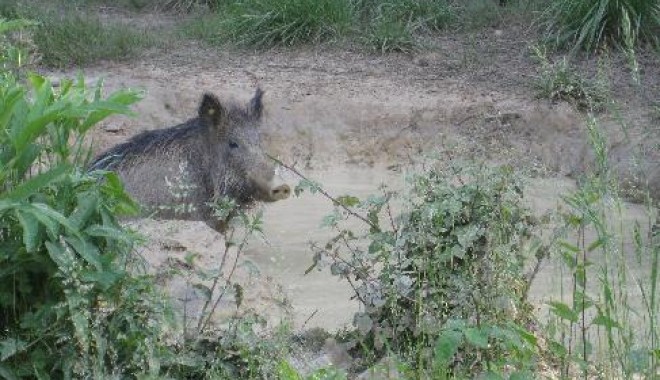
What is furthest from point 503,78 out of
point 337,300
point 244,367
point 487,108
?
point 244,367

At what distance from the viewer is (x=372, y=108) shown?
1100cm

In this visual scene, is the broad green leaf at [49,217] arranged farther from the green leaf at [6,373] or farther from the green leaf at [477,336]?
the green leaf at [477,336]

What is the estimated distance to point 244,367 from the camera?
4402 millimetres

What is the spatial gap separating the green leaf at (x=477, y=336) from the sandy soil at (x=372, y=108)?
5.42m

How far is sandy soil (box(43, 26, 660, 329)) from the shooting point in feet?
32.9

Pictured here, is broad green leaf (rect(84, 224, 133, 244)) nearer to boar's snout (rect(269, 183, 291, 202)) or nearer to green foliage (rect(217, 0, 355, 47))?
boar's snout (rect(269, 183, 291, 202))

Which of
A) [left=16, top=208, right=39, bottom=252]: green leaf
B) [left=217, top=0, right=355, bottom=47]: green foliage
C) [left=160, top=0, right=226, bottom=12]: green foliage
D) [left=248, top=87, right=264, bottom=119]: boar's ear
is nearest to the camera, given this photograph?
[left=16, top=208, right=39, bottom=252]: green leaf

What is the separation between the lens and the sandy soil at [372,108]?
10.0 meters

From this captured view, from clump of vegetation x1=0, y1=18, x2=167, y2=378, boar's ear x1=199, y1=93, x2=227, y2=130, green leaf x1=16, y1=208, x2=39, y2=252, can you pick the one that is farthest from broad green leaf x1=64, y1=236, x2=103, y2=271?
boar's ear x1=199, y1=93, x2=227, y2=130

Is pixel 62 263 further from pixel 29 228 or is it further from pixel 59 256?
pixel 29 228

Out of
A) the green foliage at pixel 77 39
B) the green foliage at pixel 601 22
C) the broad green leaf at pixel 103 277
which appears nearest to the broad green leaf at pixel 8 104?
the broad green leaf at pixel 103 277

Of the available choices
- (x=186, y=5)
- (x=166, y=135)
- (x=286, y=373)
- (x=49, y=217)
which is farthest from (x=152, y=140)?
(x=186, y=5)

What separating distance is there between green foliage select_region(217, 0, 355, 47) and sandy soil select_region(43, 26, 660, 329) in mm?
206

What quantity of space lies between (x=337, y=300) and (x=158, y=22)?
798 centimetres
